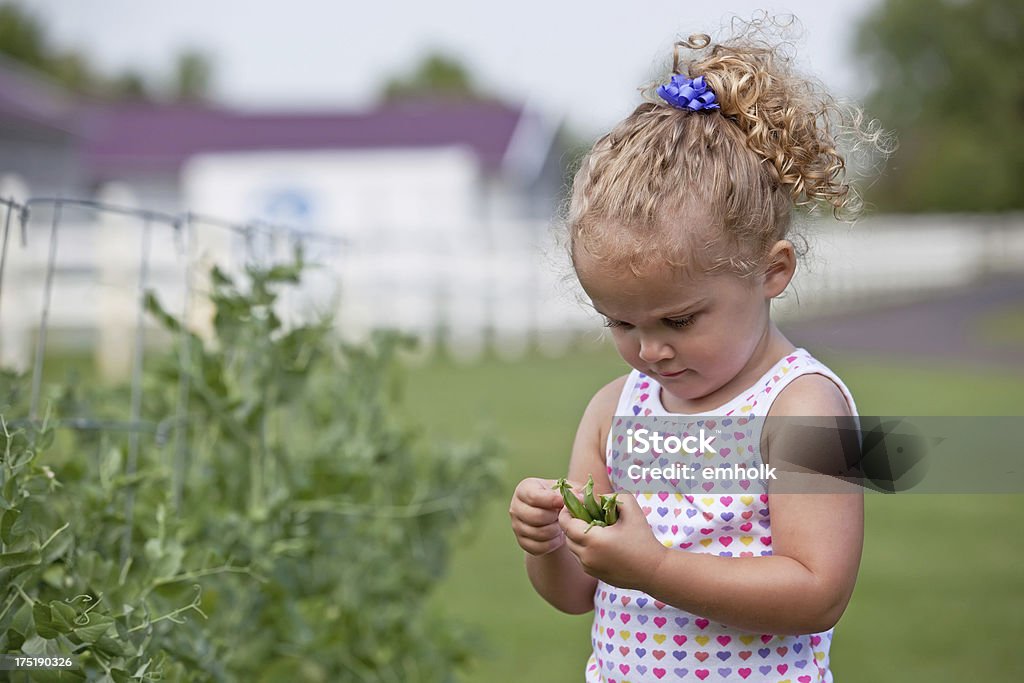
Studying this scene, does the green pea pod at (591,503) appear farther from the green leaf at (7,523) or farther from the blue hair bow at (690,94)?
the green leaf at (7,523)

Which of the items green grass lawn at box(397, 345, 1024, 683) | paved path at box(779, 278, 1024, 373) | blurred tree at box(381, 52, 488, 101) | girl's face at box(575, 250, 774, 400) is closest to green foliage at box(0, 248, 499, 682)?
green grass lawn at box(397, 345, 1024, 683)

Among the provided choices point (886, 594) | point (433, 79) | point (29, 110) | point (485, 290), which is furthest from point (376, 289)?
point (433, 79)

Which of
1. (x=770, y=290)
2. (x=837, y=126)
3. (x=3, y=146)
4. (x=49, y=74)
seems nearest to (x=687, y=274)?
(x=770, y=290)

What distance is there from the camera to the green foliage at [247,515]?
5.85 feet

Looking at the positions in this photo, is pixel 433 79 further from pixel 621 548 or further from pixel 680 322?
pixel 621 548

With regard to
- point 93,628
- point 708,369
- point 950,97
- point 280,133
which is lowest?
point 93,628

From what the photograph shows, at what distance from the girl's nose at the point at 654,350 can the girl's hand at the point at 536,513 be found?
0.20m

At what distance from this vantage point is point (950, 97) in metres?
51.7

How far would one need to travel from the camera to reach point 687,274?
5.24 ft

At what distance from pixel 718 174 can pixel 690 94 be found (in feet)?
0.52

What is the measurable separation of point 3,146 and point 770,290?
73.1ft

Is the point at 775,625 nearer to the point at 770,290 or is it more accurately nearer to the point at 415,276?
the point at 770,290

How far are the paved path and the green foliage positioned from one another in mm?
6609

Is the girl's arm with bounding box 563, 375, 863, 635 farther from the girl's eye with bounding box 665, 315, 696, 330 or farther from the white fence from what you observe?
the white fence
